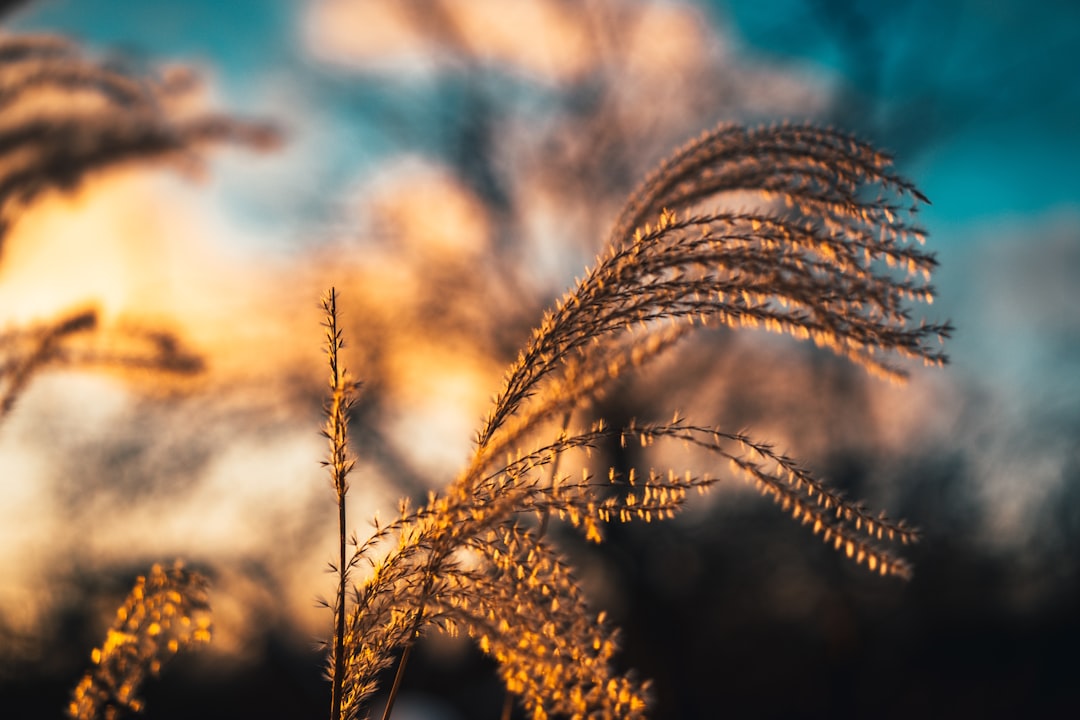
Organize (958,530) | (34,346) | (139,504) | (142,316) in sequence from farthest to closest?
(139,504), (958,530), (142,316), (34,346)

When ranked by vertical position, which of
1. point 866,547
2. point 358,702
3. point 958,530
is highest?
point 958,530

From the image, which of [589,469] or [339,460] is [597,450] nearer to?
[589,469]

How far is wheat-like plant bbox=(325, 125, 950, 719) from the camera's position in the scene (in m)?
1.07

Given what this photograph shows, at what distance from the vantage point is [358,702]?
1167 mm

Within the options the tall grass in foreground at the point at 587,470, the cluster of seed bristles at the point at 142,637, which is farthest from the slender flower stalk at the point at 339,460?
the cluster of seed bristles at the point at 142,637

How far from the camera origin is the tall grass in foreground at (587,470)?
1.07m

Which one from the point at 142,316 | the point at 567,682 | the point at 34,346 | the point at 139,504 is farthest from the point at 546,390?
the point at 139,504

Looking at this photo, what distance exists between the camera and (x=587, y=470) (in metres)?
1.08

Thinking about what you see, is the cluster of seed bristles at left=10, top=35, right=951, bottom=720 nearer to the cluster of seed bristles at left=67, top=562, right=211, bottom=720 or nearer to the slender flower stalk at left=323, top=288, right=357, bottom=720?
the slender flower stalk at left=323, top=288, right=357, bottom=720

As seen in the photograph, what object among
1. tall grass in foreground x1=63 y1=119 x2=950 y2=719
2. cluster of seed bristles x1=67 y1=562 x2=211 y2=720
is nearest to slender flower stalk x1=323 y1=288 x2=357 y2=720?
tall grass in foreground x1=63 y1=119 x2=950 y2=719

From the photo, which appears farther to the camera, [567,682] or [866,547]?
[567,682]

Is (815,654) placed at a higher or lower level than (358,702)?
higher

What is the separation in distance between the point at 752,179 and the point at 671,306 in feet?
1.26

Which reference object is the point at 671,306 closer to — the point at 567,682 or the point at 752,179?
the point at 752,179
